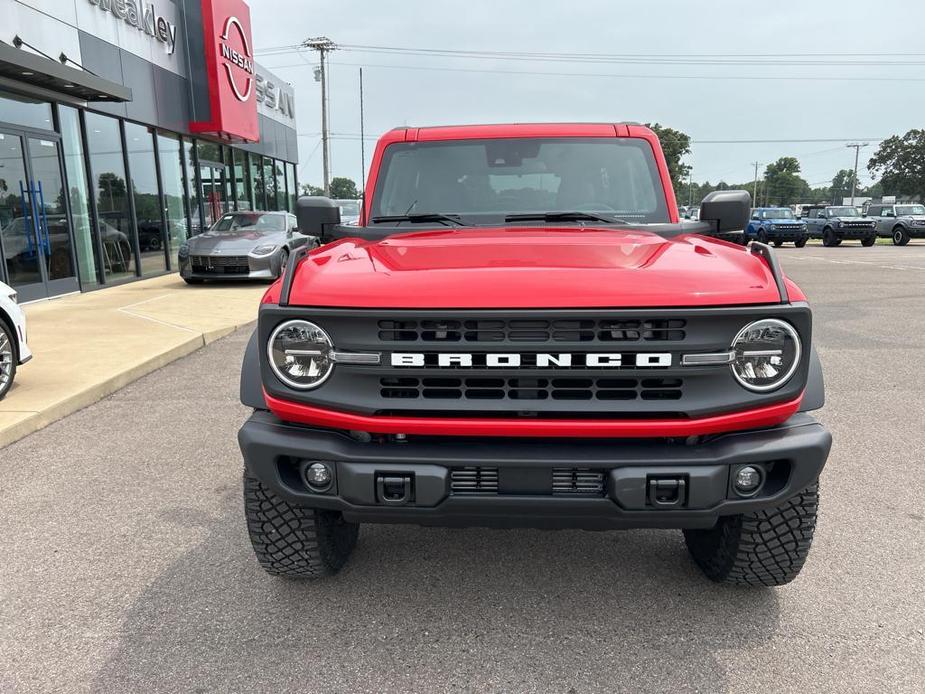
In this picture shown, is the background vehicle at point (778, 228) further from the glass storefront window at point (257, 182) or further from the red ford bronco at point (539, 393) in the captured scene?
the red ford bronco at point (539, 393)

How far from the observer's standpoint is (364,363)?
225 centimetres

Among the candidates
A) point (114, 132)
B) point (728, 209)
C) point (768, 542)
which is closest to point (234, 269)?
point (114, 132)

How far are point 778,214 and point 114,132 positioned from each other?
25.8m

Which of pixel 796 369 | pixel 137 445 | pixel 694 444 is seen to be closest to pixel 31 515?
pixel 137 445

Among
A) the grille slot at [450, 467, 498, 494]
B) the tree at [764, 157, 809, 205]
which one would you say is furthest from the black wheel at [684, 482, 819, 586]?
the tree at [764, 157, 809, 205]

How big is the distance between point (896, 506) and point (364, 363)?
119 inches

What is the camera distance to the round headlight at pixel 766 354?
2213mm

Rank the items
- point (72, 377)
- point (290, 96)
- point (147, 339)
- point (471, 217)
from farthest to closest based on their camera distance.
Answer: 1. point (290, 96)
2. point (147, 339)
3. point (72, 377)
4. point (471, 217)

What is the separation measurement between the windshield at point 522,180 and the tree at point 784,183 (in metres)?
148

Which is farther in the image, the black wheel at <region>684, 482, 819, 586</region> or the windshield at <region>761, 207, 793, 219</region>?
the windshield at <region>761, 207, 793, 219</region>

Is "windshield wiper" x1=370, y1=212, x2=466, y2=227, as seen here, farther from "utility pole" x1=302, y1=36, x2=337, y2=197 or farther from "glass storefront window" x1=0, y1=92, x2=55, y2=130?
"utility pole" x1=302, y1=36, x2=337, y2=197

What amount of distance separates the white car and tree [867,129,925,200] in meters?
92.0

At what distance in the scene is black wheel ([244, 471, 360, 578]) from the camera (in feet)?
8.50

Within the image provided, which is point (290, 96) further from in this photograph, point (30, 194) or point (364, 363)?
point (364, 363)
